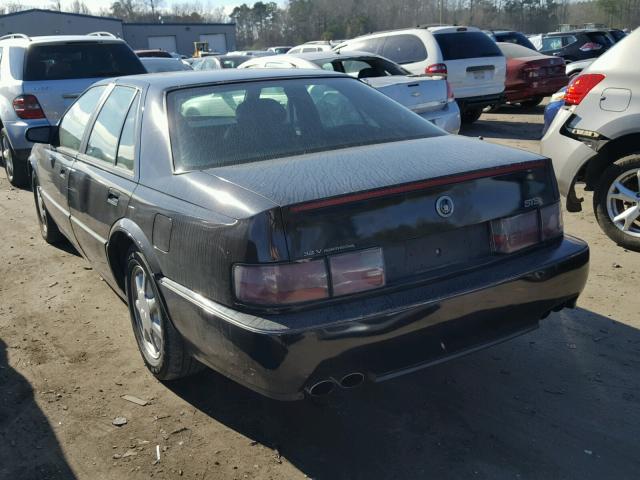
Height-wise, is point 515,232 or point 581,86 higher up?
point 581,86

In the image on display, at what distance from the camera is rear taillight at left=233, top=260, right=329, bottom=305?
97.2 inches

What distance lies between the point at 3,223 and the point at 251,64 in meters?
4.53

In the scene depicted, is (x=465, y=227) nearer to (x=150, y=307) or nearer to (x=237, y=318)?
(x=237, y=318)

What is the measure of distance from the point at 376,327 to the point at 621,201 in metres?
3.58

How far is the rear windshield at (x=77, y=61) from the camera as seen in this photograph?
26.9 ft

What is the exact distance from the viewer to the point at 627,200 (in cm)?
508

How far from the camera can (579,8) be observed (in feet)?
241

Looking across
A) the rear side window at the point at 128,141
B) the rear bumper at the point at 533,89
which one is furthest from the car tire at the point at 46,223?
the rear bumper at the point at 533,89


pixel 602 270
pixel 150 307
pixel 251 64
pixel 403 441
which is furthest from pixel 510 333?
pixel 251 64

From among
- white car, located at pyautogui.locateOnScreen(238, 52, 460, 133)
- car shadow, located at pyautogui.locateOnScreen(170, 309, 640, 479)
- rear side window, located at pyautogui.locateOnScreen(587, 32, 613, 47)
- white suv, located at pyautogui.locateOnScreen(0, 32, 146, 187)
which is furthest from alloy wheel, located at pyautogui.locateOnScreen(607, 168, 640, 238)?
rear side window, located at pyautogui.locateOnScreen(587, 32, 613, 47)

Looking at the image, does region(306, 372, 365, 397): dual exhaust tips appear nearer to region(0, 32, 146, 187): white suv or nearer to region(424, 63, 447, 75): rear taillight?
region(0, 32, 146, 187): white suv

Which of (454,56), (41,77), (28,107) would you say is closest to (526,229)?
(28,107)

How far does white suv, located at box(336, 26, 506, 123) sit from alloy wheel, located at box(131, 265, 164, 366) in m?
8.35

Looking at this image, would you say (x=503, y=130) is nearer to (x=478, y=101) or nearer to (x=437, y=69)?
(x=478, y=101)
